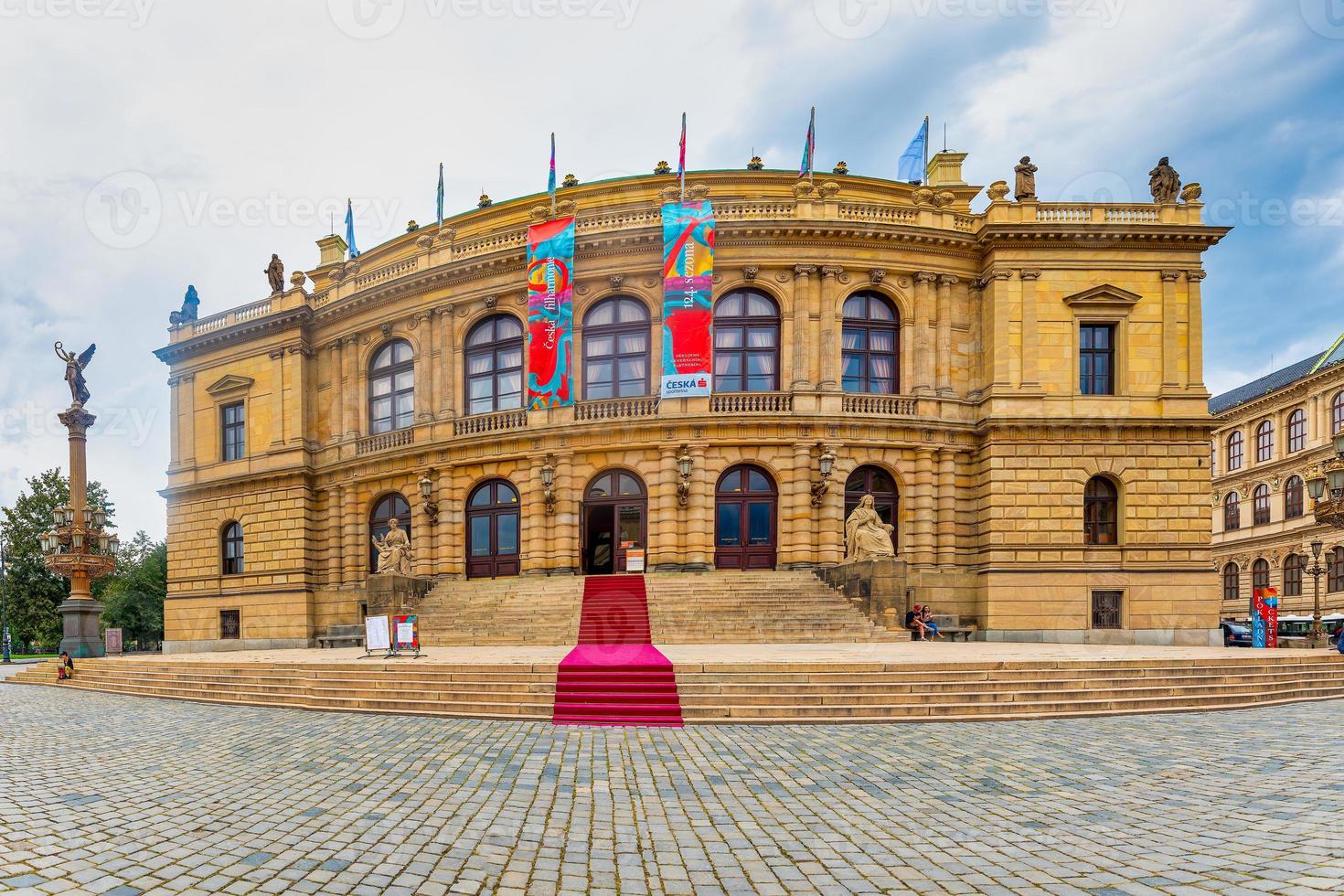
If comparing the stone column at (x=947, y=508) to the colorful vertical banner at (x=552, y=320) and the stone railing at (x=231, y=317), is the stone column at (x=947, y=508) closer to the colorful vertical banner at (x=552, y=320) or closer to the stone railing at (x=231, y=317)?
the colorful vertical banner at (x=552, y=320)

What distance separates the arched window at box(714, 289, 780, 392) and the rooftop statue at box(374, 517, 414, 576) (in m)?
12.8

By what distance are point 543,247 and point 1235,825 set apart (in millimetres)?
25216

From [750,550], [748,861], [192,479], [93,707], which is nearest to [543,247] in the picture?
[750,550]

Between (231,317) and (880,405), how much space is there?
1190 inches

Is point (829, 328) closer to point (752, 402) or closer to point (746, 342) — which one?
point (746, 342)

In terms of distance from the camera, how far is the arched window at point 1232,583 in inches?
1975

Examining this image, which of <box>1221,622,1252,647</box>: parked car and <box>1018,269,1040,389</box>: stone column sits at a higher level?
<box>1018,269,1040,389</box>: stone column

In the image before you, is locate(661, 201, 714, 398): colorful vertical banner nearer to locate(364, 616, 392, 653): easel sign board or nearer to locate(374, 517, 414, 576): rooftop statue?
locate(374, 517, 414, 576): rooftop statue

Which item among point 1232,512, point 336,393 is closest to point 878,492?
point 336,393

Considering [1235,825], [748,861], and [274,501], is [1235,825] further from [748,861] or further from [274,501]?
[274,501]

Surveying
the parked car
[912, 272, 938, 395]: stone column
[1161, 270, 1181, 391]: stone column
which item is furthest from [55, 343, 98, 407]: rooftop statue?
the parked car

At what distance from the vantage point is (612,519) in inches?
1033

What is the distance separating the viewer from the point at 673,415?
25.1 metres

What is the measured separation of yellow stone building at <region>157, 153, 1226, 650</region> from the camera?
81.8 ft
